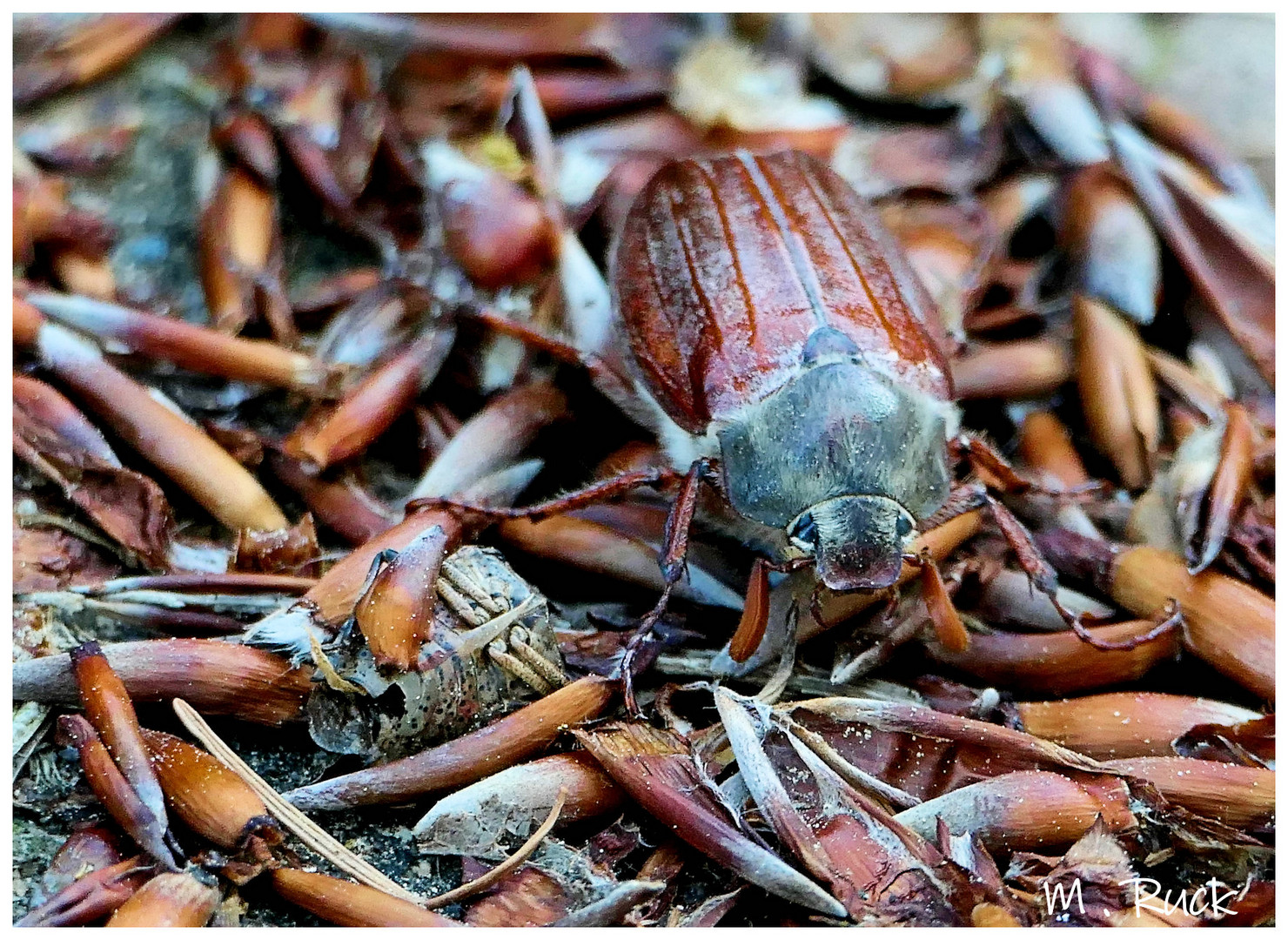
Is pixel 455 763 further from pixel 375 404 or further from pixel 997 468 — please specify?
pixel 997 468

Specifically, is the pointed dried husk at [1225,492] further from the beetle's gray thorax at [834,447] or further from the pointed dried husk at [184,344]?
the pointed dried husk at [184,344]

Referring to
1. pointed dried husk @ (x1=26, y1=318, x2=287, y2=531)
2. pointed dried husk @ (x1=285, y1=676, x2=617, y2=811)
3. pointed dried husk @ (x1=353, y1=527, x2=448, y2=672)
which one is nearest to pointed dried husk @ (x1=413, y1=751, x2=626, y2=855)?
Answer: pointed dried husk @ (x1=285, y1=676, x2=617, y2=811)

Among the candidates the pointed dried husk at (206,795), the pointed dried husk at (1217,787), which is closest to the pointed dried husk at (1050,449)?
the pointed dried husk at (1217,787)

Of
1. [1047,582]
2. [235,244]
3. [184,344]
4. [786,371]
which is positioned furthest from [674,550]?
[235,244]

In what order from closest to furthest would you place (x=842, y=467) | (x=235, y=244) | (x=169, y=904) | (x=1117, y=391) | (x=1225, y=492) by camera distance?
1. (x=169, y=904)
2. (x=842, y=467)
3. (x=1225, y=492)
4. (x=1117, y=391)
5. (x=235, y=244)

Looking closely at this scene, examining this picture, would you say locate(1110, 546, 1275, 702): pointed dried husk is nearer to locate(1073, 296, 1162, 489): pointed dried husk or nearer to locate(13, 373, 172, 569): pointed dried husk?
locate(1073, 296, 1162, 489): pointed dried husk

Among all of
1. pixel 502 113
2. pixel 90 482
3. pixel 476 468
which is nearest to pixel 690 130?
pixel 502 113
